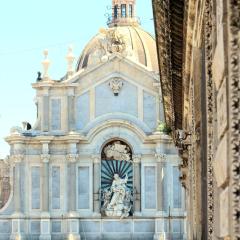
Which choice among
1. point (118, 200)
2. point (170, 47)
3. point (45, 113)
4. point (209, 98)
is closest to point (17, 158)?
point (45, 113)

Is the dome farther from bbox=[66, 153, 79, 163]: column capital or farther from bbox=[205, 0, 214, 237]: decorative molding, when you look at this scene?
bbox=[205, 0, 214, 237]: decorative molding

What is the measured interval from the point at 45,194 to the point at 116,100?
5466mm

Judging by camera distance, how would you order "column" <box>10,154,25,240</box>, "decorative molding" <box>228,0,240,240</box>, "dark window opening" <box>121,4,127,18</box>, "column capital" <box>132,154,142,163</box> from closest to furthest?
"decorative molding" <box>228,0,240,240</box> < "column" <box>10,154,25,240</box> < "column capital" <box>132,154,142,163</box> < "dark window opening" <box>121,4,127,18</box>

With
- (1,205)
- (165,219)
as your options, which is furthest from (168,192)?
(1,205)

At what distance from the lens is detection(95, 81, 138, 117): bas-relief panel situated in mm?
52594

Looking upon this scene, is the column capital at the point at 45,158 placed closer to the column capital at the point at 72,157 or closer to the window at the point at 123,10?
the column capital at the point at 72,157

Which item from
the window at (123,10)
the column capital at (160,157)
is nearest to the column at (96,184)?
the column capital at (160,157)

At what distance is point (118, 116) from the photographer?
171ft

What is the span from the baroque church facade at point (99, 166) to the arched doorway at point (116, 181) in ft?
0.15

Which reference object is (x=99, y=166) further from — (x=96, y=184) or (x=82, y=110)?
(x=82, y=110)

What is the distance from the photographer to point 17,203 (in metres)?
51.6

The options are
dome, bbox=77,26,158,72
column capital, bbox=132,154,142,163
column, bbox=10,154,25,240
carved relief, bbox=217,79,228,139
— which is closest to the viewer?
carved relief, bbox=217,79,228,139

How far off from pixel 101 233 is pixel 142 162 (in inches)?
146

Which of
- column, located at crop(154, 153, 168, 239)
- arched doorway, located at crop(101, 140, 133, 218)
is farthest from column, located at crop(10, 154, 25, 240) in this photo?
column, located at crop(154, 153, 168, 239)
